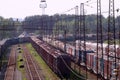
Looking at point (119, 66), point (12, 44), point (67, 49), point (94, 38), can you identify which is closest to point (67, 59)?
point (119, 66)

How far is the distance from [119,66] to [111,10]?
4641 mm

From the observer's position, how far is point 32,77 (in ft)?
101

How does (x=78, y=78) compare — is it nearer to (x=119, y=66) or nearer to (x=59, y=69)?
(x=59, y=69)

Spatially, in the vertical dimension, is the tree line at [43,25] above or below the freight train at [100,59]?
above

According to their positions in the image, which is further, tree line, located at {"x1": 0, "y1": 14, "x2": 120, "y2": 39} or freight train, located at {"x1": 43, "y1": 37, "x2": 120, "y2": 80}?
tree line, located at {"x1": 0, "y1": 14, "x2": 120, "y2": 39}

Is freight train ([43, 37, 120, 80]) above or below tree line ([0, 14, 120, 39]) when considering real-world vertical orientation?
below

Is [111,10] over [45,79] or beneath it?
over

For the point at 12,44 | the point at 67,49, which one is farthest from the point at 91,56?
the point at 12,44

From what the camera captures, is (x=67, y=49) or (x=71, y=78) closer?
(x=71, y=78)

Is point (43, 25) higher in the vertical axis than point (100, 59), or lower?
higher

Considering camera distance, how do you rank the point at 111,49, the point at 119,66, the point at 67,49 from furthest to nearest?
the point at 67,49 → the point at 111,49 → the point at 119,66

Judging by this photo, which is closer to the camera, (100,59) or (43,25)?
(100,59)

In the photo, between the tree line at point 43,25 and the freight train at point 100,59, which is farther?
the tree line at point 43,25

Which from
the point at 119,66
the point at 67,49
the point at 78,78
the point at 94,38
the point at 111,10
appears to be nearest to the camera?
the point at 111,10
